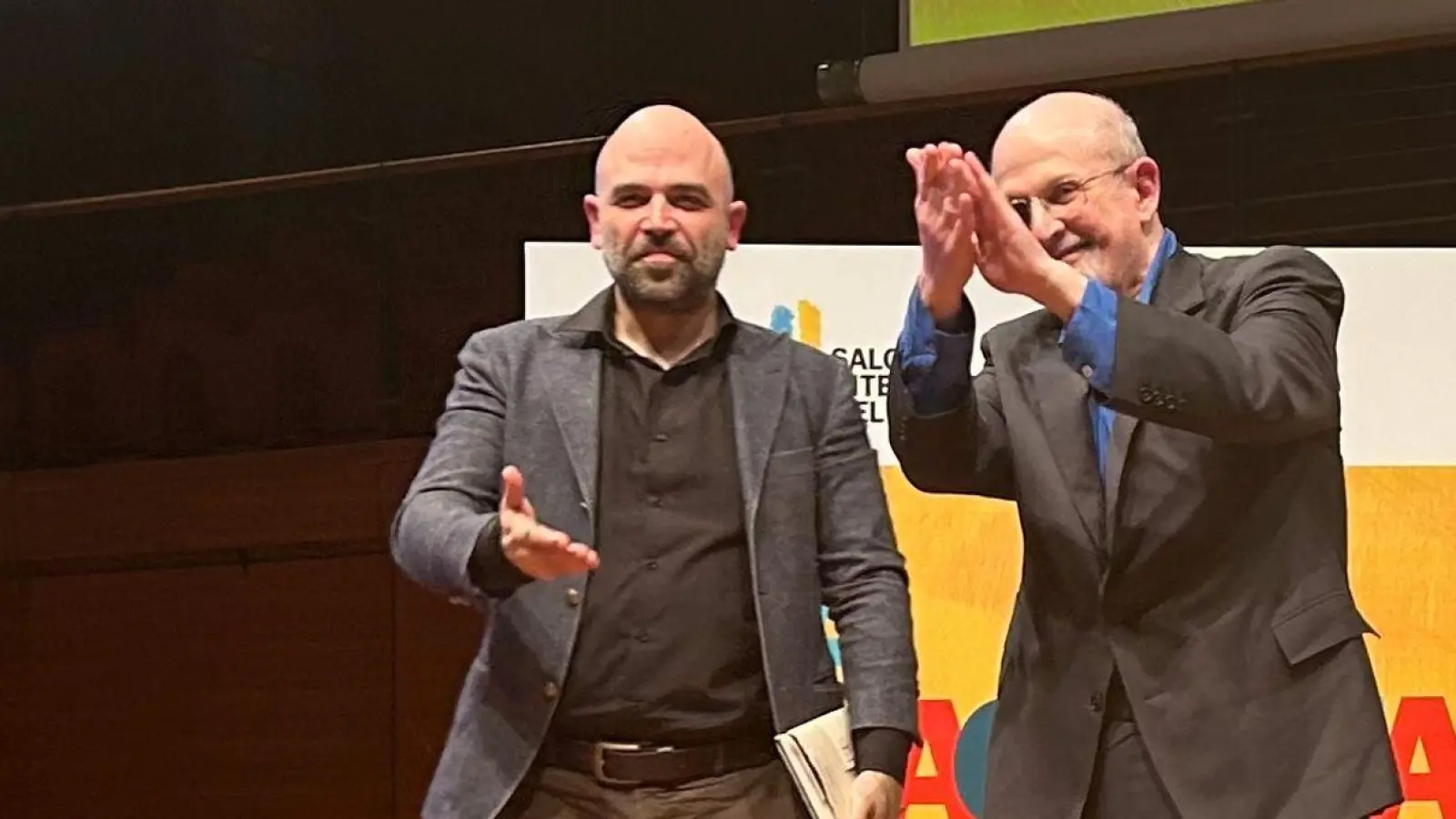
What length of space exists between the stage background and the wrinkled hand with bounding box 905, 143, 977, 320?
4.40 feet

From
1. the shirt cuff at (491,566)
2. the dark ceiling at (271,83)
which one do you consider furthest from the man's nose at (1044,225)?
the dark ceiling at (271,83)

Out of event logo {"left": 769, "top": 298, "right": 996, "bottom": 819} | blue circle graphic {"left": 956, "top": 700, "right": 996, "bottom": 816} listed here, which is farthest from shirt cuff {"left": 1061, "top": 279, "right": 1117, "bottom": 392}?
blue circle graphic {"left": 956, "top": 700, "right": 996, "bottom": 816}

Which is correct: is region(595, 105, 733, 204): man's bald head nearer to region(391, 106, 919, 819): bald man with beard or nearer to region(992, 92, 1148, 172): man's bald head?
region(391, 106, 919, 819): bald man with beard

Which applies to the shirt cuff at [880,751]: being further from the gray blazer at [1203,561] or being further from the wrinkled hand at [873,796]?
the gray blazer at [1203,561]

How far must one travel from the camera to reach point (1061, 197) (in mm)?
1940

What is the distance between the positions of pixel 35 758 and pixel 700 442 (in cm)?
359

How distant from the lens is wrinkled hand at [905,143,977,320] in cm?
177

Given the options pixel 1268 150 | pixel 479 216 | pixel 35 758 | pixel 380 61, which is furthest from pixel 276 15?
pixel 1268 150

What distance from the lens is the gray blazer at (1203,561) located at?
1756 mm

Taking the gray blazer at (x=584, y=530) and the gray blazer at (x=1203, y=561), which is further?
the gray blazer at (x=584, y=530)

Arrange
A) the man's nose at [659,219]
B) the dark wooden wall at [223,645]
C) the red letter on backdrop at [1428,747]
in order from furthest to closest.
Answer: the dark wooden wall at [223,645] < the red letter on backdrop at [1428,747] < the man's nose at [659,219]

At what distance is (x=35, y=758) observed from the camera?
200 inches

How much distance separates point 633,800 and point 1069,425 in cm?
62

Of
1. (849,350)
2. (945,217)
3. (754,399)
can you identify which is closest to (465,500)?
(754,399)
